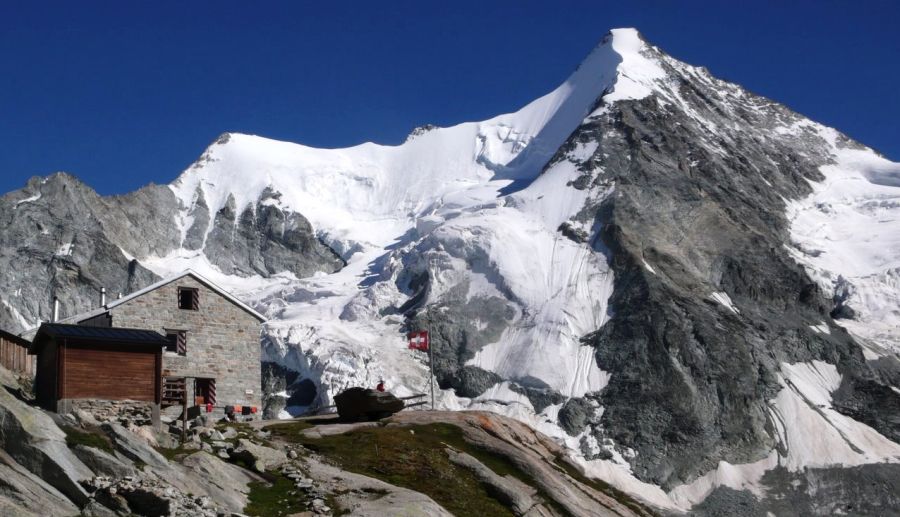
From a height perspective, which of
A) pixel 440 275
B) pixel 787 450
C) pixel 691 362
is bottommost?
pixel 787 450

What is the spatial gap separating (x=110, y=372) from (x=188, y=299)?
19509mm

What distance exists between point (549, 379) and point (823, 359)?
3868 centimetres

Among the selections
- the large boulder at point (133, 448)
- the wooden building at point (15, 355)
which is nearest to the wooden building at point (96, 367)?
the large boulder at point (133, 448)

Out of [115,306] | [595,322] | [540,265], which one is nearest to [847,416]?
[595,322]

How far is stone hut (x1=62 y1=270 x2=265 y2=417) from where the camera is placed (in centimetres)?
7162

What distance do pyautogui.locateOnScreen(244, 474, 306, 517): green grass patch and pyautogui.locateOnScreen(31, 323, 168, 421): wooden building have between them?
5746 millimetres

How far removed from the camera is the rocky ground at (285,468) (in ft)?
140

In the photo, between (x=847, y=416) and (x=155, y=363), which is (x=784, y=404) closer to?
(x=847, y=416)

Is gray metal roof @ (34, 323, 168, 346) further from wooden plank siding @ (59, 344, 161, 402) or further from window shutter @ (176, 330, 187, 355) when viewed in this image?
window shutter @ (176, 330, 187, 355)

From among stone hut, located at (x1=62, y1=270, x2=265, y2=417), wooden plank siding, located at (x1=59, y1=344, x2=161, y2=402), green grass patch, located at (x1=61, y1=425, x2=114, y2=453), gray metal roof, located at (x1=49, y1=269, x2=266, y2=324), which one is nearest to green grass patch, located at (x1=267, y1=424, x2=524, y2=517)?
stone hut, located at (x1=62, y1=270, x2=265, y2=417)

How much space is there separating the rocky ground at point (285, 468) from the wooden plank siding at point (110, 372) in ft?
4.28

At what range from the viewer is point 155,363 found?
55031 millimetres

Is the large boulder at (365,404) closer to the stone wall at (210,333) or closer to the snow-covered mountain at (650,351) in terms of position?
the stone wall at (210,333)

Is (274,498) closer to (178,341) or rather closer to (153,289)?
(178,341)
